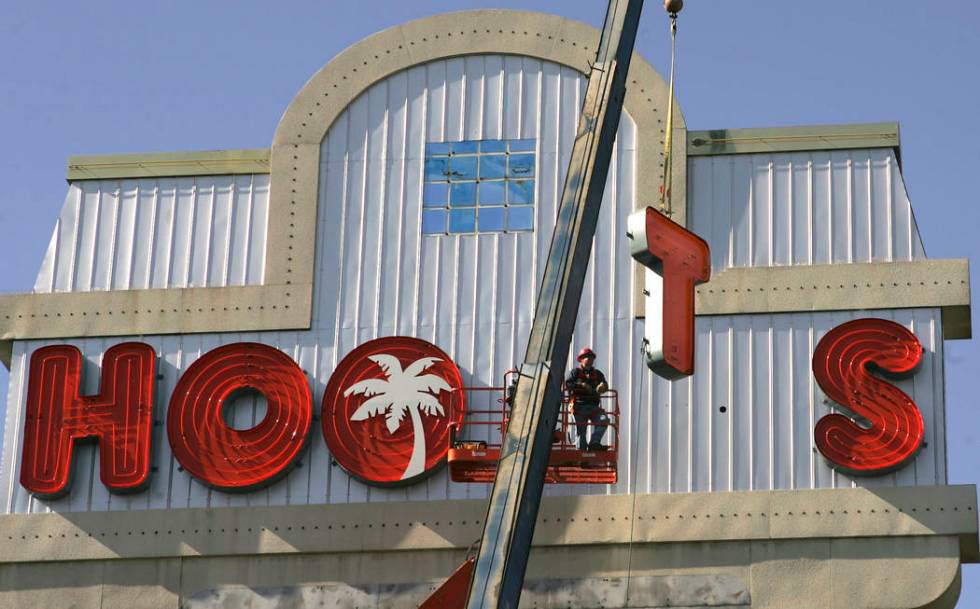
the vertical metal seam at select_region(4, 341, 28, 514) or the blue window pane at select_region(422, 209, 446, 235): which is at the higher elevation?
the blue window pane at select_region(422, 209, 446, 235)

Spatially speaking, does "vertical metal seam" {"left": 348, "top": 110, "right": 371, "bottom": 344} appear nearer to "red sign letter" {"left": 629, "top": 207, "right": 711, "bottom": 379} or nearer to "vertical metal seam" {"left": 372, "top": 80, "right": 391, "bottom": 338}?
"vertical metal seam" {"left": 372, "top": 80, "right": 391, "bottom": 338}

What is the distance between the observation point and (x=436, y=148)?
1612 inches

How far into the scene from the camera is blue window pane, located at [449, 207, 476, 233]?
40.3m

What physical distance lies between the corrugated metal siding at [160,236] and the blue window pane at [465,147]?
3.50 metres

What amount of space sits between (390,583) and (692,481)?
5285 mm

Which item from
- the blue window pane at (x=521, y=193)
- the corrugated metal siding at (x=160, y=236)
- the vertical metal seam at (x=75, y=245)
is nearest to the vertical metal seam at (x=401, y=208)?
the blue window pane at (x=521, y=193)

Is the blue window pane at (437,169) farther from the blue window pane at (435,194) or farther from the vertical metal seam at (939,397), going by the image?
the vertical metal seam at (939,397)

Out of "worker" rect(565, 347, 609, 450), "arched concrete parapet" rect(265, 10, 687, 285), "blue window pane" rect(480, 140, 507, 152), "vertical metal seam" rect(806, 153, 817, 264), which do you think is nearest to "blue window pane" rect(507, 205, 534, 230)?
"blue window pane" rect(480, 140, 507, 152)

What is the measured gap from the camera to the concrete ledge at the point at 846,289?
38344 mm

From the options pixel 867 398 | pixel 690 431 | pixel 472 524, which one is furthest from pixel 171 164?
pixel 867 398

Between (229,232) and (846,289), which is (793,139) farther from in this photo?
(229,232)

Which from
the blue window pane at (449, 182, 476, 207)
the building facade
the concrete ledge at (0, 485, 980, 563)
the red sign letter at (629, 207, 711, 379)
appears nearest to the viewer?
the red sign letter at (629, 207, 711, 379)

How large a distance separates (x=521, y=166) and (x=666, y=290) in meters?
9.66

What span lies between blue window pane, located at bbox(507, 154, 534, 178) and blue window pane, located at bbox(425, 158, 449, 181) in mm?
1152
